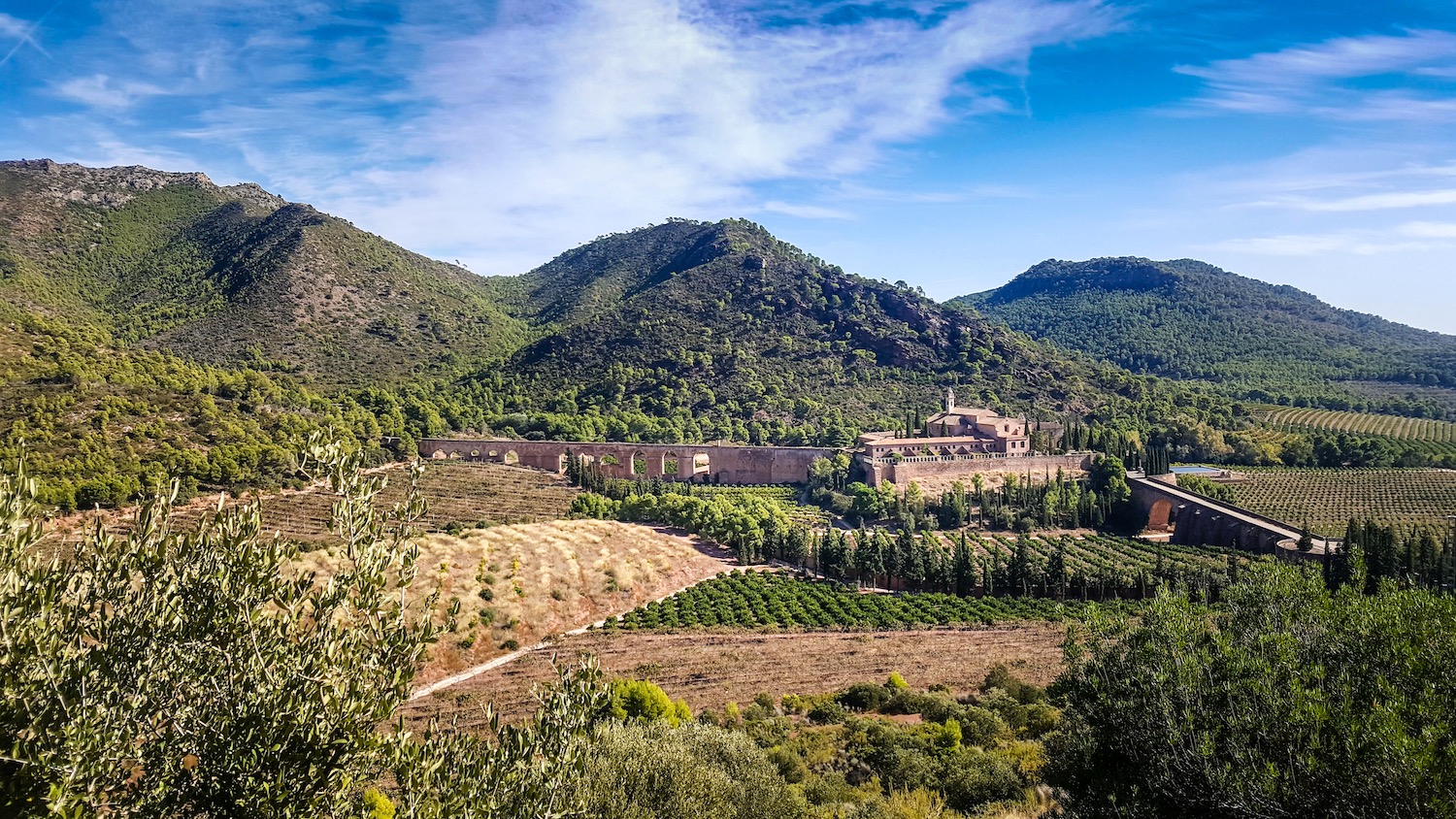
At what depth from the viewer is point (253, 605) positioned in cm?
620

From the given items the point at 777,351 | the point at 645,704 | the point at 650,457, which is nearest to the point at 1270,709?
the point at 645,704

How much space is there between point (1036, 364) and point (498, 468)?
213ft

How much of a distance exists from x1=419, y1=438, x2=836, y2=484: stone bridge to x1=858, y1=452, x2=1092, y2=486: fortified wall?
948 cm

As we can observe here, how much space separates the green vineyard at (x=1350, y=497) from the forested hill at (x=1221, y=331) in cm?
4710

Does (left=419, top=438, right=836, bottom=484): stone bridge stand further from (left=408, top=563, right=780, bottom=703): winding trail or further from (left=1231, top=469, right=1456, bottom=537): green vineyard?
(left=1231, top=469, right=1456, bottom=537): green vineyard

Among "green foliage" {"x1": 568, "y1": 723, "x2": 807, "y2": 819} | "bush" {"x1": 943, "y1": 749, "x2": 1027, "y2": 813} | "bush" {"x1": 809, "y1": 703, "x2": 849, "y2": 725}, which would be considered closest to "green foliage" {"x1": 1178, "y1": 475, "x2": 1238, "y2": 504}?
"bush" {"x1": 809, "y1": 703, "x2": 849, "y2": 725}

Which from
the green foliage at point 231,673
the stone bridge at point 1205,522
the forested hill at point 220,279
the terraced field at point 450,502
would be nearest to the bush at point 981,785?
the green foliage at point 231,673

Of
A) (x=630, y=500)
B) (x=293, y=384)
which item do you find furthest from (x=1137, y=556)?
(x=293, y=384)

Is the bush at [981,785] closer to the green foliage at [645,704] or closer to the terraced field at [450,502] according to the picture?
the green foliage at [645,704]

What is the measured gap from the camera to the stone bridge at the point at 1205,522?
3938 cm

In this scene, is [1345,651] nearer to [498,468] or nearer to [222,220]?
[498,468]

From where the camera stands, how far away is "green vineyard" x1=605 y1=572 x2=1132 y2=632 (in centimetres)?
3284

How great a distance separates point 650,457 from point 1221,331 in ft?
356

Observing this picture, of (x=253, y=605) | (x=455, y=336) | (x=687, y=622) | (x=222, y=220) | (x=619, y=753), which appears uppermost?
(x=222, y=220)
